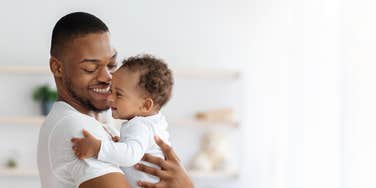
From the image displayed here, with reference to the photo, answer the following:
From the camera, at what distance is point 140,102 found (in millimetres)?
1763

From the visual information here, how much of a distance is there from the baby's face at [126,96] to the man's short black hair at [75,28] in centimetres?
13

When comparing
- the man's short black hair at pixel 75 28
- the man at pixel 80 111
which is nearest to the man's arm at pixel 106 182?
the man at pixel 80 111

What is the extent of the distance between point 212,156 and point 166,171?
288 centimetres

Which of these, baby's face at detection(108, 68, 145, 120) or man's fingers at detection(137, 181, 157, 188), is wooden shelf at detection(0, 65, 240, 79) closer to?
baby's face at detection(108, 68, 145, 120)

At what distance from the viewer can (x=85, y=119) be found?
5.37ft

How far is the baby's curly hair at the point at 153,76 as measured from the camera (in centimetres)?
176

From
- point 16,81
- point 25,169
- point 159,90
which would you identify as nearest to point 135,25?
point 16,81

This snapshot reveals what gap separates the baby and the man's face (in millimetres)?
36

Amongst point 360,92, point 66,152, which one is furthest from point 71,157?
point 360,92

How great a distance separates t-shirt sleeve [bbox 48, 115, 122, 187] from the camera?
1.56 m

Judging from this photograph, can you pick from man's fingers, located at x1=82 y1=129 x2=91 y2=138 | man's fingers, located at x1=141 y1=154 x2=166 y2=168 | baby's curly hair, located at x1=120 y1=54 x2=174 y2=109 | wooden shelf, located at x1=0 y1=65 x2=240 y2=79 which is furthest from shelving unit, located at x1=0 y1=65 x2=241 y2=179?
man's fingers, located at x1=82 y1=129 x2=91 y2=138

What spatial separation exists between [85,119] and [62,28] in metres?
0.23

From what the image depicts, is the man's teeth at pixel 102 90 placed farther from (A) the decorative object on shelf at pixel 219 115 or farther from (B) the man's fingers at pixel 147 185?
(A) the decorative object on shelf at pixel 219 115

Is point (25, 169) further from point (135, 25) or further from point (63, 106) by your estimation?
point (63, 106)
